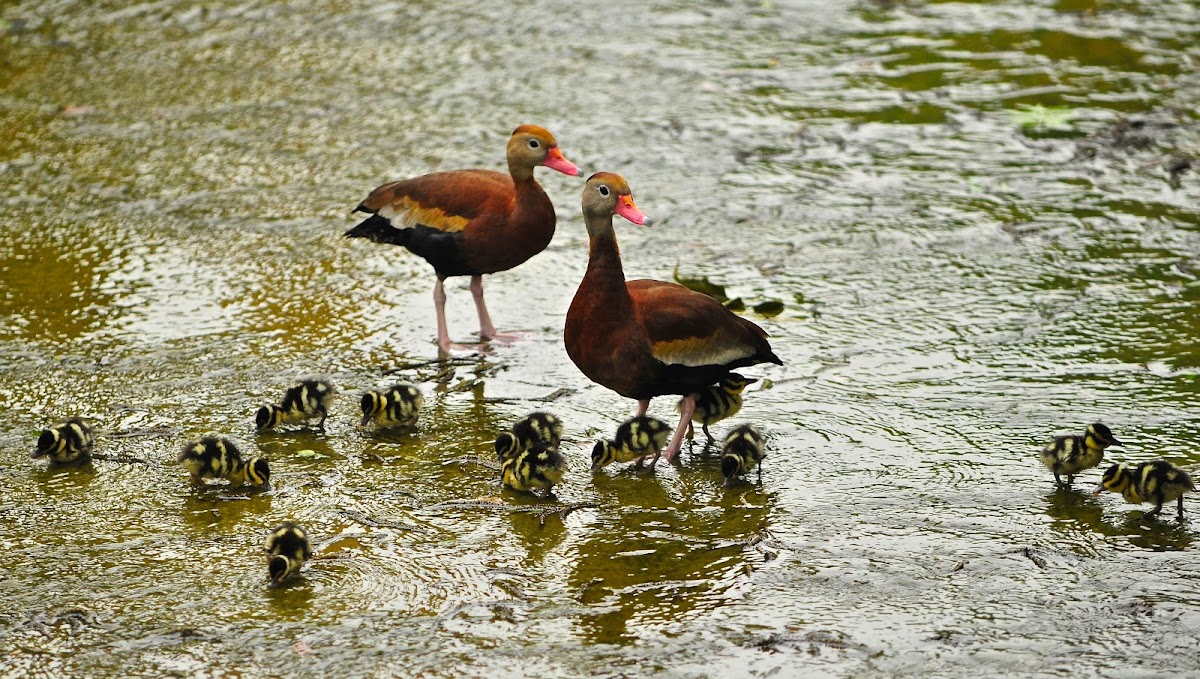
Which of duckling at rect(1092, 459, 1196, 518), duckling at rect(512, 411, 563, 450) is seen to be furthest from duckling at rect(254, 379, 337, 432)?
duckling at rect(1092, 459, 1196, 518)

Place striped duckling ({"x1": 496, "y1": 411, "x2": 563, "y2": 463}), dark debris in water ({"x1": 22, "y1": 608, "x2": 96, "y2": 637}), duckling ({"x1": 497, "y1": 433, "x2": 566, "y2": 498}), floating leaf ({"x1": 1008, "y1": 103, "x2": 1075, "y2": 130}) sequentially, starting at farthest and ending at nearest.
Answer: floating leaf ({"x1": 1008, "y1": 103, "x2": 1075, "y2": 130}) < striped duckling ({"x1": 496, "y1": 411, "x2": 563, "y2": 463}) < duckling ({"x1": 497, "y1": 433, "x2": 566, "y2": 498}) < dark debris in water ({"x1": 22, "y1": 608, "x2": 96, "y2": 637})

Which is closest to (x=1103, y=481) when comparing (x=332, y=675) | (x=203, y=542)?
(x=332, y=675)

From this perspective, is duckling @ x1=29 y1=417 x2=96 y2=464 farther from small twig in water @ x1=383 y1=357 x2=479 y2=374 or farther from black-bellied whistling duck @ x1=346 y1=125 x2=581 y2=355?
black-bellied whistling duck @ x1=346 y1=125 x2=581 y2=355

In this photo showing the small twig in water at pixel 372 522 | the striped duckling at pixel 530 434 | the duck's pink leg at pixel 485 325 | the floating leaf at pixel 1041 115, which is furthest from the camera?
the floating leaf at pixel 1041 115

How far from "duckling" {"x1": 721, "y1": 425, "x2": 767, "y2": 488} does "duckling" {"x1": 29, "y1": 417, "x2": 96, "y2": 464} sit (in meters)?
2.87

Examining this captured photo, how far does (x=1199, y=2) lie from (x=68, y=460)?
11.3m

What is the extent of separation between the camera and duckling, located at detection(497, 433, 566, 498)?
6184mm

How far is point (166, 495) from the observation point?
21.0 feet

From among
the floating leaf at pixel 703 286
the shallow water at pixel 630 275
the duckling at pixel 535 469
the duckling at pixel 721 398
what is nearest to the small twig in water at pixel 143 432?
the shallow water at pixel 630 275

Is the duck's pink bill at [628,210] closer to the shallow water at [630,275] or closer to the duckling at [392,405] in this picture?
the shallow water at [630,275]

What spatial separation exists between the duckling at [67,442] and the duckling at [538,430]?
1936 millimetres

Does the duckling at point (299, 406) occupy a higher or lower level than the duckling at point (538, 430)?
higher

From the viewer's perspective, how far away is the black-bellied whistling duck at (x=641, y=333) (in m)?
6.57

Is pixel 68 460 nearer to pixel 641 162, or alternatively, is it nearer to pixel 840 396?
pixel 840 396
